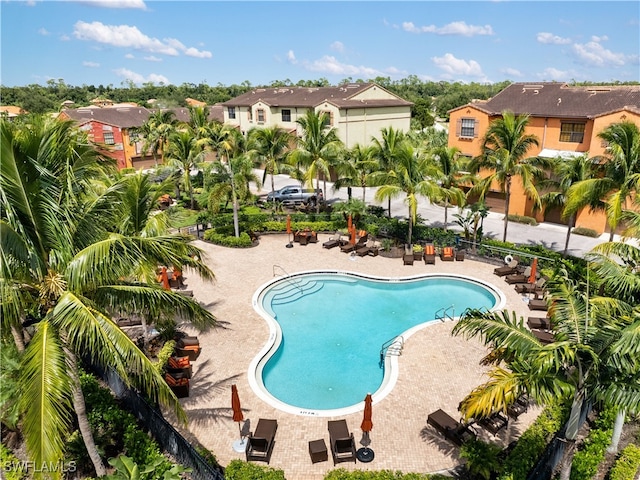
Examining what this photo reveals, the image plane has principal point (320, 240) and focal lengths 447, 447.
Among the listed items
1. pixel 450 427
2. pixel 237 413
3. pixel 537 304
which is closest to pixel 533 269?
pixel 537 304

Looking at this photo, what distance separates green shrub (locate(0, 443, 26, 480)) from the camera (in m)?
10.2

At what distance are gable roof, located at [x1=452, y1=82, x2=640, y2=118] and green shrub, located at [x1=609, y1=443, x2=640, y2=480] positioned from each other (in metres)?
21.9

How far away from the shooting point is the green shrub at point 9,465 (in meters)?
10.2

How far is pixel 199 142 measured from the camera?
32406 millimetres

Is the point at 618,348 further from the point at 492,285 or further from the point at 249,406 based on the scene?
the point at 492,285

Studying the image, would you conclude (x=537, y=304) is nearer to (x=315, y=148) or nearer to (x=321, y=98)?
(x=315, y=148)

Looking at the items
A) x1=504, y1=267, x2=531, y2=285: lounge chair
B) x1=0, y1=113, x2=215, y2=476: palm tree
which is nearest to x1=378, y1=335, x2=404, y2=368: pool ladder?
x1=504, y1=267, x2=531, y2=285: lounge chair

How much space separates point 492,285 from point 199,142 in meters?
22.2

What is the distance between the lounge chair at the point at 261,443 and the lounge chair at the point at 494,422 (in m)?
5.57

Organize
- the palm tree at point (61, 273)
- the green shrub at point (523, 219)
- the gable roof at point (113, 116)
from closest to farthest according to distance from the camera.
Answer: the palm tree at point (61, 273) → the green shrub at point (523, 219) → the gable roof at point (113, 116)

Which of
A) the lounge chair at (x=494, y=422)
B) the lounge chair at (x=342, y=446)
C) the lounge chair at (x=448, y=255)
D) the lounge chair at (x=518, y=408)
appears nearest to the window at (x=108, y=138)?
the lounge chair at (x=448, y=255)

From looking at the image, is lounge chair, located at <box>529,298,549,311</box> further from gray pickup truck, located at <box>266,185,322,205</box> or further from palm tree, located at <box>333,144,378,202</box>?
gray pickup truck, located at <box>266,185,322,205</box>

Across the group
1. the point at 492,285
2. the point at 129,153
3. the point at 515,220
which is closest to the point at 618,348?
the point at 492,285

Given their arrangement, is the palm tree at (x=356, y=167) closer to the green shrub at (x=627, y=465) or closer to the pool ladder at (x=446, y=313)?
the pool ladder at (x=446, y=313)
